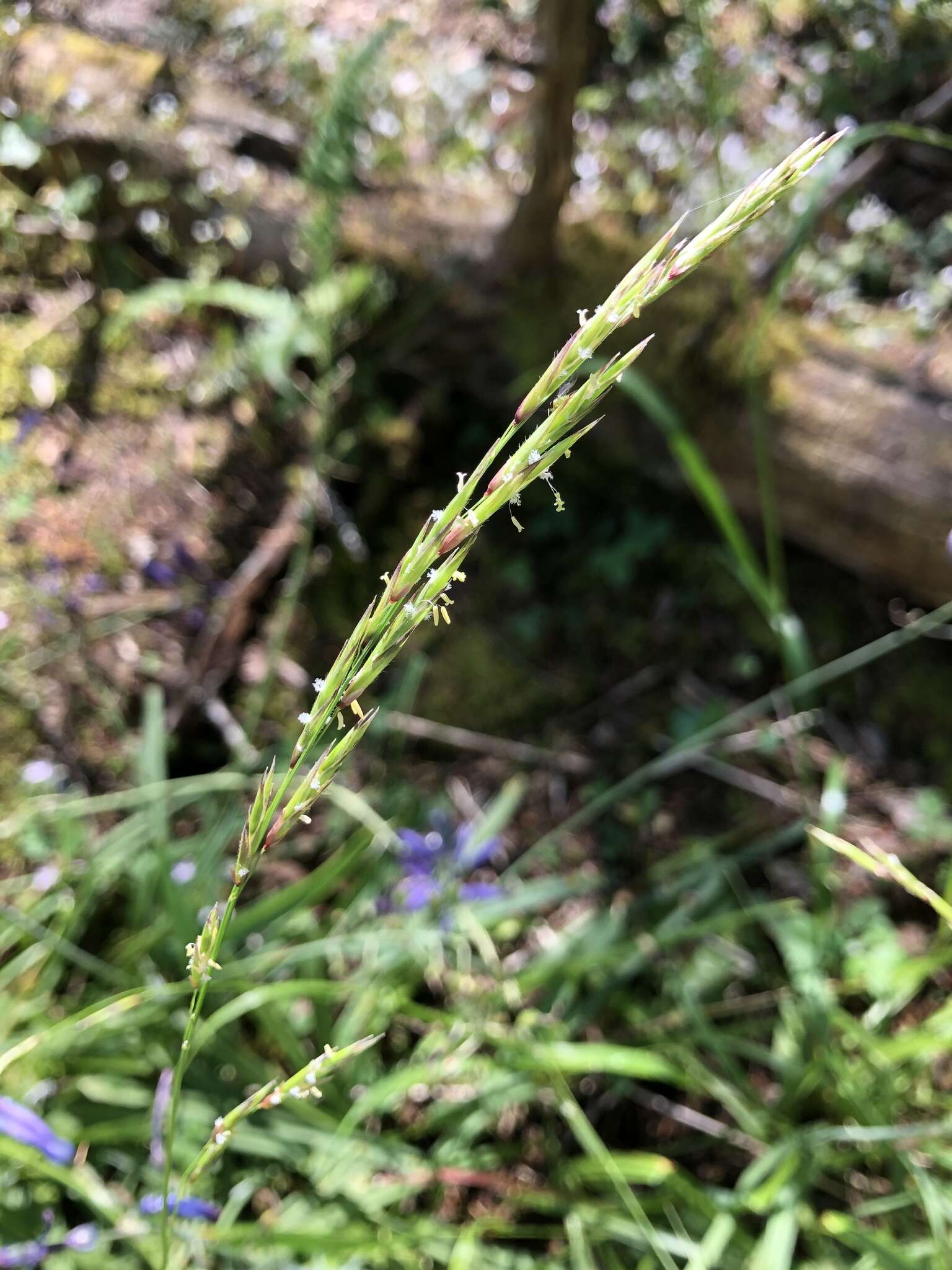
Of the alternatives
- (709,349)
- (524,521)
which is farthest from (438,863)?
(709,349)

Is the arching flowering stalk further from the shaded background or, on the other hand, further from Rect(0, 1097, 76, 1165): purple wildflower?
the shaded background

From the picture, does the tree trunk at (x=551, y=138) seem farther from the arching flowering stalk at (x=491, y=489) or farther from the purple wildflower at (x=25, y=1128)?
the purple wildflower at (x=25, y=1128)

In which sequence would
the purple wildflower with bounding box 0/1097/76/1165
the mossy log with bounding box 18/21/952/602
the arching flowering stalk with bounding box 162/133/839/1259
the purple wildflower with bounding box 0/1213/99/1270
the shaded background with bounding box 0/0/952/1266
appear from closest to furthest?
the arching flowering stalk with bounding box 162/133/839/1259, the purple wildflower with bounding box 0/1097/76/1165, the purple wildflower with bounding box 0/1213/99/1270, the shaded background with bounding box 0/0/952/1266, the mossy log with bounding box 18/21/952/602

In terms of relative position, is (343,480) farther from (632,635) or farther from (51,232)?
(51,232)

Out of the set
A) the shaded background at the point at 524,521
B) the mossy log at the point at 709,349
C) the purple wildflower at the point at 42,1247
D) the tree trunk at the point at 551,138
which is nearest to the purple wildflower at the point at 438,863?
the shaded background at the point at 524,521

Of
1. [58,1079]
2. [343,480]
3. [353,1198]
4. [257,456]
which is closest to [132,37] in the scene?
[257,456]

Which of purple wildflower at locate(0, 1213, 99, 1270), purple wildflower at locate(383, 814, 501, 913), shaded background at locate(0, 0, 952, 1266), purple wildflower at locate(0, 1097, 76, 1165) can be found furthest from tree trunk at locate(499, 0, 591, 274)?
purple wildflower at locate(0, 1213, 99, 1270)
